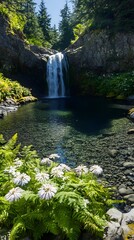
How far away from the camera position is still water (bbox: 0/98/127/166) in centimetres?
1078

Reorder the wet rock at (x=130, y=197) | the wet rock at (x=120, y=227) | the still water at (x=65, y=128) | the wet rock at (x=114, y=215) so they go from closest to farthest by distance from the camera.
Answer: the wet rock at (x=120, y=227)
the wet rock at (x=114, y=215)
the wet rock at (x=130, y=197)
the still water at (x=65, y=128)

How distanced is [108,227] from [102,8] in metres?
31.6

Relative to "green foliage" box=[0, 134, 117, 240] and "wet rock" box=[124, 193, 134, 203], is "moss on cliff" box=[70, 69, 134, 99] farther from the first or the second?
"green foliage" box=[0, 134, 117, 240]

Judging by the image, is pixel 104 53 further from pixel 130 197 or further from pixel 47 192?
pixel 47 192

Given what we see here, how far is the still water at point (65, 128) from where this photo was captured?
424 inches

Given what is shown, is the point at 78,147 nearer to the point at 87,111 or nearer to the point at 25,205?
the point at 25,205

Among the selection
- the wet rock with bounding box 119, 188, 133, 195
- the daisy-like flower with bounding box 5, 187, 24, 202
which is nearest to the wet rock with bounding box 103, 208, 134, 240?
the daisy-like flower with bounding box 5, 187, 24, 202

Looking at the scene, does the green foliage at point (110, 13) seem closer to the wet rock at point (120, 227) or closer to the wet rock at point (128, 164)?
the wet rock at point (128, 164)

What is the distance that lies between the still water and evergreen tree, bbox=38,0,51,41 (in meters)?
45.8

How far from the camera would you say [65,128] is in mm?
14500

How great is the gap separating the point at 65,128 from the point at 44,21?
5434 cm

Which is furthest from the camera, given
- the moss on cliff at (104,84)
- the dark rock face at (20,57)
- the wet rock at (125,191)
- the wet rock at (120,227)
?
the dark rock face at (20,57)

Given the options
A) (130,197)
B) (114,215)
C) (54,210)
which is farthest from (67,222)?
(130,197)

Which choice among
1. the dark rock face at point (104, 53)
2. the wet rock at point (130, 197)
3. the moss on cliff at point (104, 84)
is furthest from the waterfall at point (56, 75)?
the wet rock at point (130, 197)
